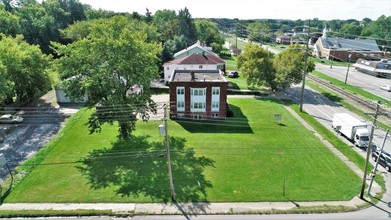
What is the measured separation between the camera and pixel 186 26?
332 feet

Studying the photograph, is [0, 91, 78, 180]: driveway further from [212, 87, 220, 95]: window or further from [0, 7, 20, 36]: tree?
[0, 7, 20, 36]: tree

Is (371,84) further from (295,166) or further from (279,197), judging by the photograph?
(279,197)

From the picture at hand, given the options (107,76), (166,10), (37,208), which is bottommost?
(37,208)

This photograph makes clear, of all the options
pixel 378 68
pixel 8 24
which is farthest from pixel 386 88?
pixel 8 24

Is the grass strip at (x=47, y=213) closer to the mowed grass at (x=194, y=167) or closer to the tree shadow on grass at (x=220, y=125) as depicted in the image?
the mowed grass at (x=194, y=167)

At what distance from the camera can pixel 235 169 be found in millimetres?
27469

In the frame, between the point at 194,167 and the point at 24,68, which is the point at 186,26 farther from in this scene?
the point at 194,167

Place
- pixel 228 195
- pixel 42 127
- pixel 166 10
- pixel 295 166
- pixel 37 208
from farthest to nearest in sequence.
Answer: pixel 166 10 < pixel 42 127 < pixel 295 166 < pixel 228 195 < pixel 37 208

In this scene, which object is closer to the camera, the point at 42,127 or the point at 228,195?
the point at 228,195

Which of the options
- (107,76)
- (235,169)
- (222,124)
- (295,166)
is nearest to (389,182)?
(295,166)

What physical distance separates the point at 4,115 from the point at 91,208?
26.4m

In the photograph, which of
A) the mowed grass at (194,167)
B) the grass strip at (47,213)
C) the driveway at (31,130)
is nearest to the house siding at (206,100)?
the mowed grass at (194,167)

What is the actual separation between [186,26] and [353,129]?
77.4 m

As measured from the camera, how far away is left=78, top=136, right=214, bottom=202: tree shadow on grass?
78.7 ft
